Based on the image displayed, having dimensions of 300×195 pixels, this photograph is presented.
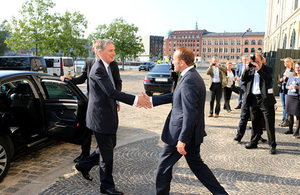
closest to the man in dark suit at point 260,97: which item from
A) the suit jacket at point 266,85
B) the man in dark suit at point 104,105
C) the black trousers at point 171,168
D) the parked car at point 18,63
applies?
the suit jacket at point 266,85

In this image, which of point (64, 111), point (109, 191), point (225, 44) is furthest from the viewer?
point (225, 44)

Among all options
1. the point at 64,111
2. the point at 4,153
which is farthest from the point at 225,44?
the point at 4,153

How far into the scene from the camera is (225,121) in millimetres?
8164

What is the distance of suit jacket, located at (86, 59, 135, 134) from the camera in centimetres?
318

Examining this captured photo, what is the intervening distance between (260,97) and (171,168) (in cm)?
312

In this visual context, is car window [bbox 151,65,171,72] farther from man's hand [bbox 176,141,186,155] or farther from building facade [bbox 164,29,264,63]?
building facade [bbox 164,29,264,63]

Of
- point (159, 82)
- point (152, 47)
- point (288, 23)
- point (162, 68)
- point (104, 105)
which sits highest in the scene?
point (152, 47)

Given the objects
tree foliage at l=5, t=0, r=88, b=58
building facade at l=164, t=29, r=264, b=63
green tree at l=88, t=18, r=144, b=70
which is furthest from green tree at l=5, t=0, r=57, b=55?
building facade at l=164, t=29, r=264, b=63

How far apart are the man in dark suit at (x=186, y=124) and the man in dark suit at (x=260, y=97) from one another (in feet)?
8.48

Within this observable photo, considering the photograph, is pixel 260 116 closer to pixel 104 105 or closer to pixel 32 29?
pixel 104 105

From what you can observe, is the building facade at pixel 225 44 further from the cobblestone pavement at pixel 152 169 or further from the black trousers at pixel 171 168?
the black trousers at pixel 171 168

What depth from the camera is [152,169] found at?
430 centimetres

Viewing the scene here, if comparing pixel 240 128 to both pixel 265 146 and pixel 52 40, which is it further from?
pixel 52 40

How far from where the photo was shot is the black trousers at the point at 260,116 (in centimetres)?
523
